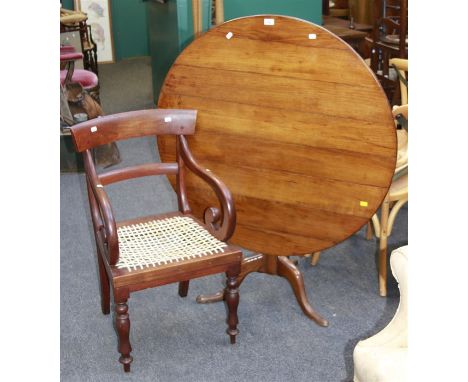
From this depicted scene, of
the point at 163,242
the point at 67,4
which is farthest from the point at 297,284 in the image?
the point at 67,4

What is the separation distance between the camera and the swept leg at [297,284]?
284 cm

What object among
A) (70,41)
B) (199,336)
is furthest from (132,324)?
(70,41)

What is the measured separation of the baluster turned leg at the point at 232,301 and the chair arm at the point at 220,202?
0.47ft

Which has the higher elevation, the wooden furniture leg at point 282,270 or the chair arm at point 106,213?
the chair arm at point 106,213

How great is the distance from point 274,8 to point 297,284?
111 inches

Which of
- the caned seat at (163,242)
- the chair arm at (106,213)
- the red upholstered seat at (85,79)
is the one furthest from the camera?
the red upholstered seat at (85,79)

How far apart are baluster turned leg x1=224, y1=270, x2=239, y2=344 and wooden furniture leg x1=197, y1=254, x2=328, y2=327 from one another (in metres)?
0.22

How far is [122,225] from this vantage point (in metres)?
2.70

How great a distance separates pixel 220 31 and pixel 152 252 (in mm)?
862

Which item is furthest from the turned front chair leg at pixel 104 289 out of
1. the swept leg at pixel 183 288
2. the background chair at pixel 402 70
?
the background chair at pixel 402 70

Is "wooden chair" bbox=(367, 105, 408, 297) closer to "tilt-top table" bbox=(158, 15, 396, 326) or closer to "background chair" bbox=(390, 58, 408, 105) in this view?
"background chair" bbox=(390, 58, 408, 105)

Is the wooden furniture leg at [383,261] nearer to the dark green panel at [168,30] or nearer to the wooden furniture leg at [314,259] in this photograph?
the wooden furniture leg at [314,259]

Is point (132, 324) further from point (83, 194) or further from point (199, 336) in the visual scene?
point (83, 194)
